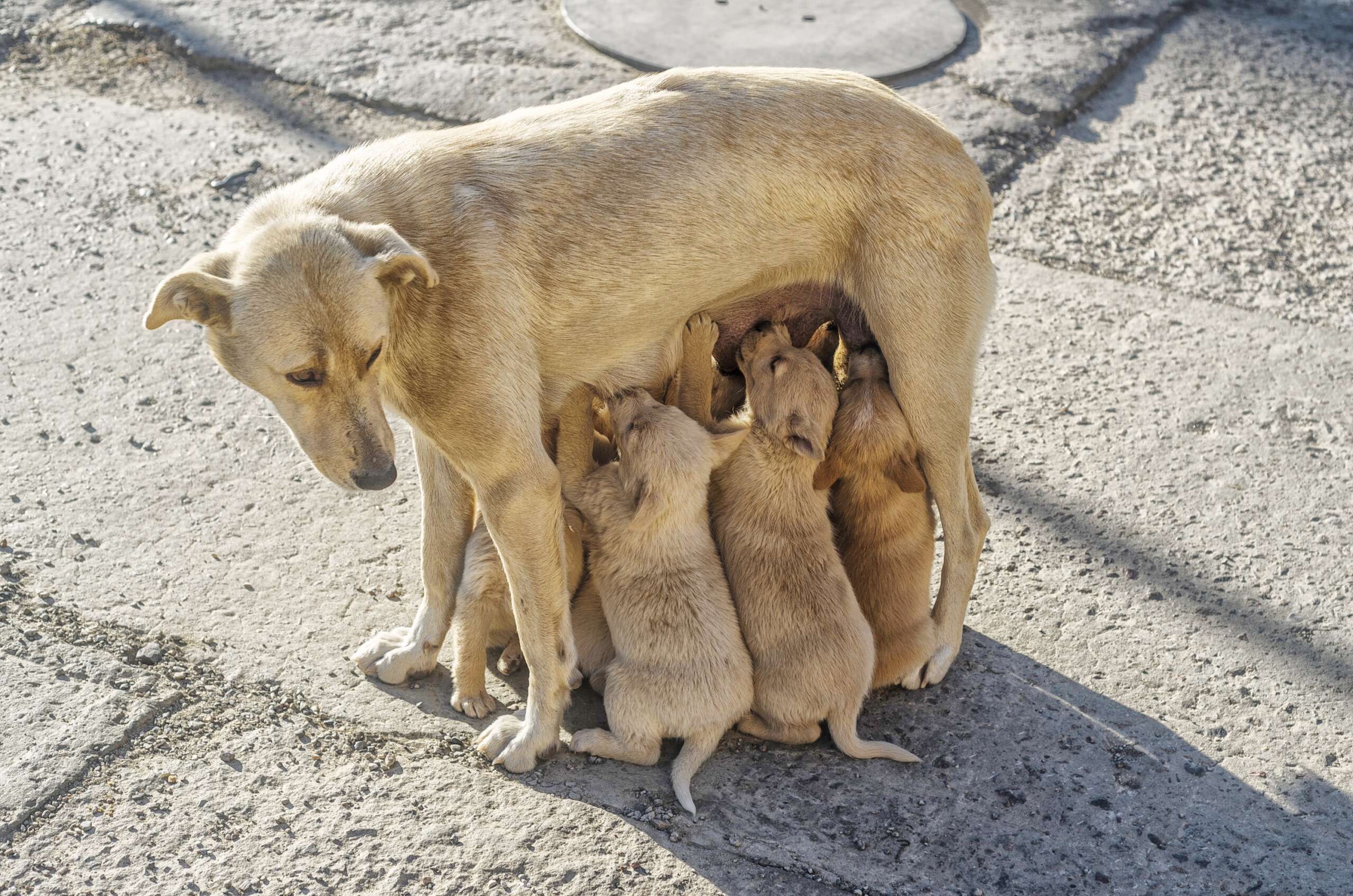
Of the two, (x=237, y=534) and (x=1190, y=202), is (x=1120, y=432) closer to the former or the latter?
(x=1190, y=202)

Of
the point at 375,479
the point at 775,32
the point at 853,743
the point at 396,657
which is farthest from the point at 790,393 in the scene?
the point at 775,32

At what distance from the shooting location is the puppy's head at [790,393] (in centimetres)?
375

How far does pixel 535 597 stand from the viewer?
3.52 meters

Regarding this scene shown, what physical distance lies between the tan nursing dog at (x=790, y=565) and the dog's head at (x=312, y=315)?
1.11 meters

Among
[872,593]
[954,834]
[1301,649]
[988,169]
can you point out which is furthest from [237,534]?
[988,169]

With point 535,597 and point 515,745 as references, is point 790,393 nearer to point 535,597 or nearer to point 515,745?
point 535,597

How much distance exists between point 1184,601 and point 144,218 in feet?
16.0

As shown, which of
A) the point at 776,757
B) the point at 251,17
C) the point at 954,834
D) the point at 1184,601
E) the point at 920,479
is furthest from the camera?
the point at 251,17

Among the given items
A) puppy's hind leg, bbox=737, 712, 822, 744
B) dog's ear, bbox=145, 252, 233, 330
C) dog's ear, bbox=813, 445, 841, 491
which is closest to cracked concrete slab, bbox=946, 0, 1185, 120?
dog's ear, bbox=813, 445, 841, 491

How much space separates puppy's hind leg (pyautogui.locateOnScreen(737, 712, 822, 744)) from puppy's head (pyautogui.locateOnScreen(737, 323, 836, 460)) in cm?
78

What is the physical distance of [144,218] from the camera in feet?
19.7

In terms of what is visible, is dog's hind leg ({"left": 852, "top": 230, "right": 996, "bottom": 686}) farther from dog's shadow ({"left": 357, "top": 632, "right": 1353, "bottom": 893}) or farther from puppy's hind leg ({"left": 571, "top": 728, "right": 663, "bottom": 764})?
puppy's hind leg ({"left": 571, "top": 728, "right": 663, "bottom": 764})

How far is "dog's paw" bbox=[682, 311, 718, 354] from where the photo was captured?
388 cm

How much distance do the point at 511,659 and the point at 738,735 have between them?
0.77 meters
